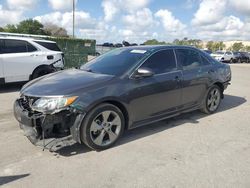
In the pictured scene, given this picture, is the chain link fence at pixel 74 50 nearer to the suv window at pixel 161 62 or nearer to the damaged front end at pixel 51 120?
the suv window at pixel 161 62

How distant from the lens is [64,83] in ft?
14.5

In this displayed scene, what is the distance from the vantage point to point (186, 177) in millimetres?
3611

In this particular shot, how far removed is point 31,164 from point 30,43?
20.7 ft

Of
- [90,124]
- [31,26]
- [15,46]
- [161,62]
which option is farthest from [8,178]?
[31,26]

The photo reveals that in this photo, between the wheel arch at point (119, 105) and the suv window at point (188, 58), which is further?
the suv window at point (188, 58)

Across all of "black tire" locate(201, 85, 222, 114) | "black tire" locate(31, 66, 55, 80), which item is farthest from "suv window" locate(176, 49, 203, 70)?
Answer: "black tire" locate(31, 66, 55, 80)

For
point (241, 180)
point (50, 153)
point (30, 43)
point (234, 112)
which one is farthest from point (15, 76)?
point (241, 180)

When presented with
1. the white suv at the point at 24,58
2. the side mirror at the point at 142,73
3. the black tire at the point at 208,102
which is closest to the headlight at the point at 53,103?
the side mirror at the point at 142,73

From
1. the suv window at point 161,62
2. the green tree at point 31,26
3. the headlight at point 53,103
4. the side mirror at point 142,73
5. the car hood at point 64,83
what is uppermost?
the green tree at point 31,26

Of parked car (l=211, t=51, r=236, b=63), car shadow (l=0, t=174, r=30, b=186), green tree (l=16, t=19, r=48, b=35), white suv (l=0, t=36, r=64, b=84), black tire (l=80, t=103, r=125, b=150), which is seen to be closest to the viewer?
car shadow (l=0, t=174, r=30, b=186)

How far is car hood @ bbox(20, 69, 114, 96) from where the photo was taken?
4152 mm

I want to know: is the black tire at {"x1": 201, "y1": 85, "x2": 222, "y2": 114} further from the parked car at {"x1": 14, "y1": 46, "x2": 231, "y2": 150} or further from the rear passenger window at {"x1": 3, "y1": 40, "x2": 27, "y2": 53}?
the rear passenger window at {"x1": 3, "y1": 40, "x2": 27, "y2": 53}

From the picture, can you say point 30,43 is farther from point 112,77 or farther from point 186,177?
point 186,177

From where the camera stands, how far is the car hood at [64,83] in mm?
4152
